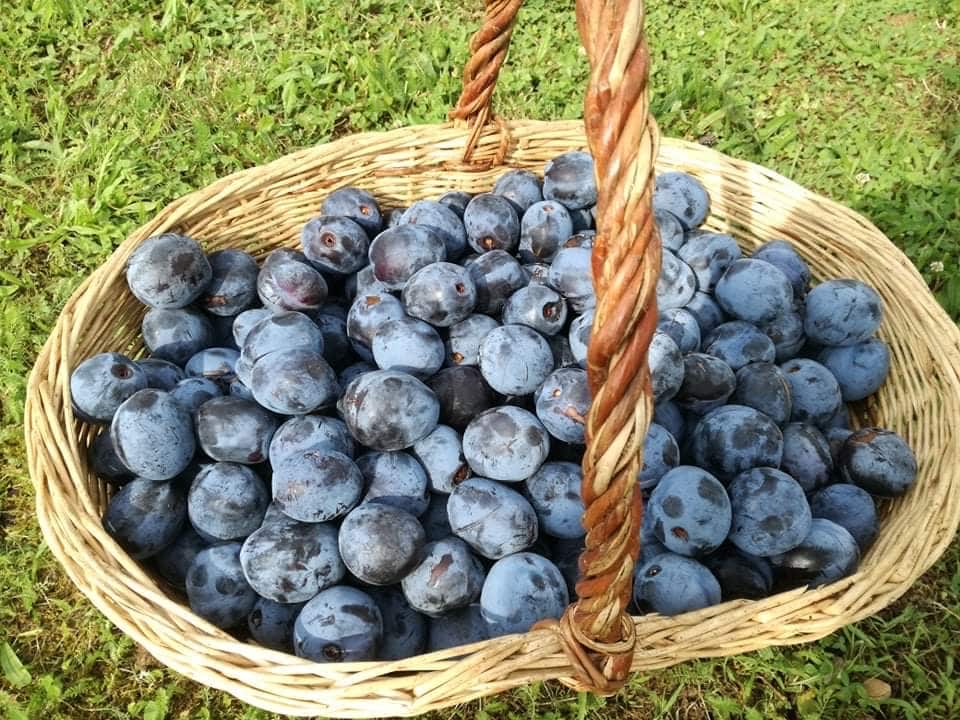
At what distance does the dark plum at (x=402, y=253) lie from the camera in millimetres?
2326

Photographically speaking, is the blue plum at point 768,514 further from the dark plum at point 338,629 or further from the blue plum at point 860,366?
the dark plum at point 338,629

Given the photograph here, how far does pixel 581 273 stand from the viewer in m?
2.28

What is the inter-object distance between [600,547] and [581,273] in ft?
3.65

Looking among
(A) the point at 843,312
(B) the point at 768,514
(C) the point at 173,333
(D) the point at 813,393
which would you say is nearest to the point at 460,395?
(B) the point at 768,514

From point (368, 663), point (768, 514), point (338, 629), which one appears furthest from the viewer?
point (768, 514)

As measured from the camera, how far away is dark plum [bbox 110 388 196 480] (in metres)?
1.93

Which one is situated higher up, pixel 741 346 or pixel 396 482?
pixel 741 346

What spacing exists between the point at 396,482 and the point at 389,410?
19 cm

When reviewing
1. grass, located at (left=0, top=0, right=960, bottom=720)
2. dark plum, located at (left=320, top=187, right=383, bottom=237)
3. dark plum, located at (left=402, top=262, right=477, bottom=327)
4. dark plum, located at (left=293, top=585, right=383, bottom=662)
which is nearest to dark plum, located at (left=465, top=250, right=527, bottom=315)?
dark plum, located at (left=402, top=262, right=477, bottom=327)

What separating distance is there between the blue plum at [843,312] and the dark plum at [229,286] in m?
1.81

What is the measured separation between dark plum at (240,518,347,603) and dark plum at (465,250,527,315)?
2.84ft

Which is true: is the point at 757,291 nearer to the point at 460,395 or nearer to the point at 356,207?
the point at 460,395

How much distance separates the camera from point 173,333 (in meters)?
Answer: 2.38

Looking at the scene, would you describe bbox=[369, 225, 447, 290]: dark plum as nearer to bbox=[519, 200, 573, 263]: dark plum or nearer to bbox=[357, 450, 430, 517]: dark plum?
bbox=[519, 200, 573, 263]: dark plum
